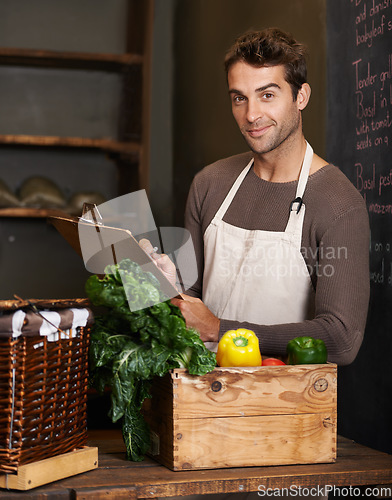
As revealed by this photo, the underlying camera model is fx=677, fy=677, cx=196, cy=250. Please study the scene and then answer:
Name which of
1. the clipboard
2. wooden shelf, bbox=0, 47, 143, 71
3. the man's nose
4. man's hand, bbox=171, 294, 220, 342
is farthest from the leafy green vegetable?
wooden shelf, bbox=0, 47, 143, 71

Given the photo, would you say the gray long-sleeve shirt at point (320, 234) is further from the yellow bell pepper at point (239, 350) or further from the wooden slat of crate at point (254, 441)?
the wooden slat of crate at point (254, 441)

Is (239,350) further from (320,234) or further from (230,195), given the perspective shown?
(230,195)

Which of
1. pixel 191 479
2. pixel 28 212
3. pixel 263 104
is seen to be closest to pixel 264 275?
pixel 263 104

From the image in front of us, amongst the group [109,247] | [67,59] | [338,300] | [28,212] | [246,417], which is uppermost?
[67,59]

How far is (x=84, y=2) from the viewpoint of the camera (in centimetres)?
416

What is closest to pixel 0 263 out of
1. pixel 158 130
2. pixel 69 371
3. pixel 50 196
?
pixel 50 196

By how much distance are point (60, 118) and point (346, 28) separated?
2.10 metres

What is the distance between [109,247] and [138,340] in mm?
226

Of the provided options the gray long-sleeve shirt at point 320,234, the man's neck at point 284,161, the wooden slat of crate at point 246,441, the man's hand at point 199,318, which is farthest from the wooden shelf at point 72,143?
the wooden slat of crate at point 246,441

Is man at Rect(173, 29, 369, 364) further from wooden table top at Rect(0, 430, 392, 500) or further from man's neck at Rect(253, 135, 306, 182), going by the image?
wooden table top at Rect(0, 430, 392, 500)

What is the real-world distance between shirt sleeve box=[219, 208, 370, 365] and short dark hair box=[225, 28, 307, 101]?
0.51 metres

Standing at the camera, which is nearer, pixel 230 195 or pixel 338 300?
pixel 338 300

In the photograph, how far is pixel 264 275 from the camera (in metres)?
2.20

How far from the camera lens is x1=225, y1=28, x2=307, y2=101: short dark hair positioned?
2.19 metres
